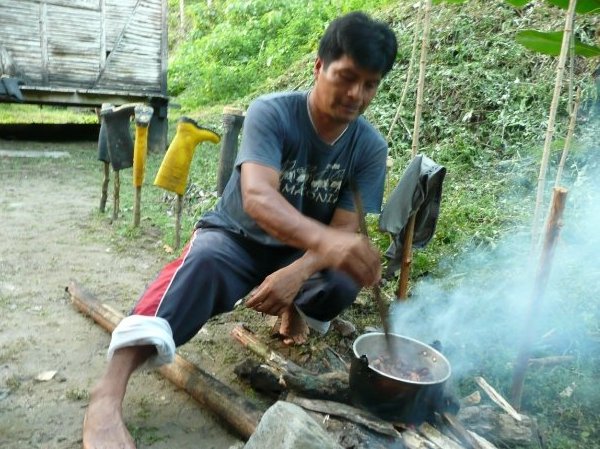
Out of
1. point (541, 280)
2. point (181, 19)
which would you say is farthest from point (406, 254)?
point (181, 19)

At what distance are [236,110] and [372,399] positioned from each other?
2.78 m

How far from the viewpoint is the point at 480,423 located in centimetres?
236

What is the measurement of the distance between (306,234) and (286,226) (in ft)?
0.28

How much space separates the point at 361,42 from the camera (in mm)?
2207

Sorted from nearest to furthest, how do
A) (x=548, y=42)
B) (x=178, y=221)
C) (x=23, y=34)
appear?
(x=548, y=42)
(x=178, y=221)
(x=23, y=34)

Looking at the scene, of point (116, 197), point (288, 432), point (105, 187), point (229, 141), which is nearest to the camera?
point (288, 432)

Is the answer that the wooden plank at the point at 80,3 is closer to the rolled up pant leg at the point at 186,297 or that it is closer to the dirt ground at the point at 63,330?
the dirt ground at the point at 63,330

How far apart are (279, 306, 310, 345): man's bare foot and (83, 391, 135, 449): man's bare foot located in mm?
1231

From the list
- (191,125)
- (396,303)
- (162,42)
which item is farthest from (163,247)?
(162,42)

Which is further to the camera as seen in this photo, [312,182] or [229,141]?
[229,141]

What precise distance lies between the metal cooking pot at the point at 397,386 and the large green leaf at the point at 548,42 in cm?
171

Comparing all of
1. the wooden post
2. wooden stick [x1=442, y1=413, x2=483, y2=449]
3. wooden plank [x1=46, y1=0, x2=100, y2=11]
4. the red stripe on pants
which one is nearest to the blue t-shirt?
the red stripe on pants

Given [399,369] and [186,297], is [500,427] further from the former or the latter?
[186,297]

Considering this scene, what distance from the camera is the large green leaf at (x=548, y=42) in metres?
2.80
